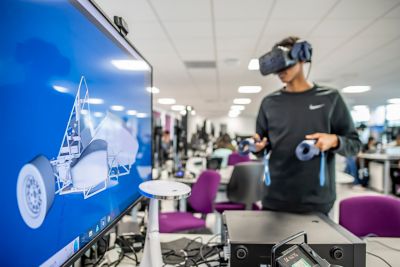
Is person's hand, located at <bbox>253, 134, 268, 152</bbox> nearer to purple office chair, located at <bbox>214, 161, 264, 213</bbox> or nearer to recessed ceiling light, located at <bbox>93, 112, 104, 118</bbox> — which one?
recessed ceiling light, located at <bbox>93, 112, 104, 118</bbox>

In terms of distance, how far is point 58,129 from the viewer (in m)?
0.51

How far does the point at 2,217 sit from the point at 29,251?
95 millimetres

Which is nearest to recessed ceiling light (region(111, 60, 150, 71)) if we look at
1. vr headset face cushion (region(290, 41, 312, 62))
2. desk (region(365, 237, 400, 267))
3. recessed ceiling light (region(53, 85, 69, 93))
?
recessed ceiling light (region(53, 85, 69, 93))

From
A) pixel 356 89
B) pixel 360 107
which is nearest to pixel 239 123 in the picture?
pixel 360 107

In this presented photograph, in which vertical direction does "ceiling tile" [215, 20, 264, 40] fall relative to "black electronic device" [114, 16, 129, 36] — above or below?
above

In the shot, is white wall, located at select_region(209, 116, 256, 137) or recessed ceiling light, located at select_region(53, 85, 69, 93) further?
white wall, located at select_region(209, 116, 256, 137)

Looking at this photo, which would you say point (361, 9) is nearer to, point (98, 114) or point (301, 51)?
point (301, 51)

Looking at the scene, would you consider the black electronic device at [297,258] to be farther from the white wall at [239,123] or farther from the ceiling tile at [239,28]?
the white wall at [239,123]

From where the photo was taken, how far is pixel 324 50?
3.81 meters

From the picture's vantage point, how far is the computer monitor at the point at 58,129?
1.28 ft

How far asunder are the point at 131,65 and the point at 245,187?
2.02 m

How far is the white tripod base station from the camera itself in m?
0.74

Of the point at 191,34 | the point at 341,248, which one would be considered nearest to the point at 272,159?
the point at 341,248

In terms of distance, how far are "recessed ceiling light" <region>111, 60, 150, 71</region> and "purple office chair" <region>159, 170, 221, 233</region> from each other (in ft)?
4.86
